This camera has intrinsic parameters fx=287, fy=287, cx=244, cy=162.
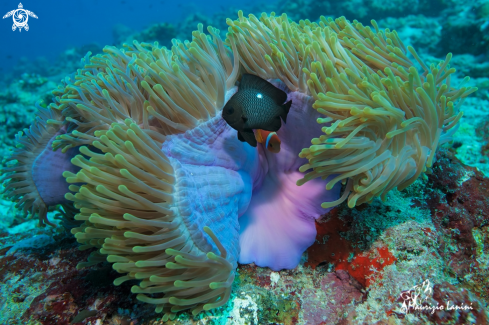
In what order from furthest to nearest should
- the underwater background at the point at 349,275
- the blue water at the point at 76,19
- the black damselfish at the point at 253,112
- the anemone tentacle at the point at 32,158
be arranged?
the blue water at the point at 76,19 < the anemone tentacle at the point at 32,158 < the underwater background at the point at 349,275 < the black damselfish at the point at 253,112

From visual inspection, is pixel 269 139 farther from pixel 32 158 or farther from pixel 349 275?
pixel 32 158

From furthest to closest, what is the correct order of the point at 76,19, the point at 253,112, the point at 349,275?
the point at 76,19 < the point at 349,275 < the point at 253,112

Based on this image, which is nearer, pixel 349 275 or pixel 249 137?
pixel 249 137

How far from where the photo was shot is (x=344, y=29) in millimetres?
2037

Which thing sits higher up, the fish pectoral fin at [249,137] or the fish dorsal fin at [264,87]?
the fish dorsal fin at [264,87]

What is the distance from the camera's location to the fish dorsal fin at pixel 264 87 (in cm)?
160

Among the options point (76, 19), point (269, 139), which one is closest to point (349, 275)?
point (269, 139)

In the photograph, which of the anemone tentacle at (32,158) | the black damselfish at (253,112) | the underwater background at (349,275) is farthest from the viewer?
the anemone tentacle at (32,158)

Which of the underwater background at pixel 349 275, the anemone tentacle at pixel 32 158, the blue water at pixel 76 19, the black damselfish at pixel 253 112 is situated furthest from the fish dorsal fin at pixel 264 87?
the blue water at pixel 76 19

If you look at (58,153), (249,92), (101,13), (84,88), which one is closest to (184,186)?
(249,92)

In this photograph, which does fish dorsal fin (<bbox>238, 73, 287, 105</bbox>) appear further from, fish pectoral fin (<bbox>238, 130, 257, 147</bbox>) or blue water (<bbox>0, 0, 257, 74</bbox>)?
blue water (<bbox>0, 0, 257, 74</bbox>)

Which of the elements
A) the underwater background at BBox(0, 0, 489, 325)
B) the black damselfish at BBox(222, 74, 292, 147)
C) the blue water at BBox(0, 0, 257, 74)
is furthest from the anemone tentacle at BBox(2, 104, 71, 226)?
the blue water at BBox(0, 0, 257, 74)

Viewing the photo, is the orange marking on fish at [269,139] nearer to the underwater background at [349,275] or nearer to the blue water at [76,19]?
the underwater background at [349,275]

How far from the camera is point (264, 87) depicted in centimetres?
163
